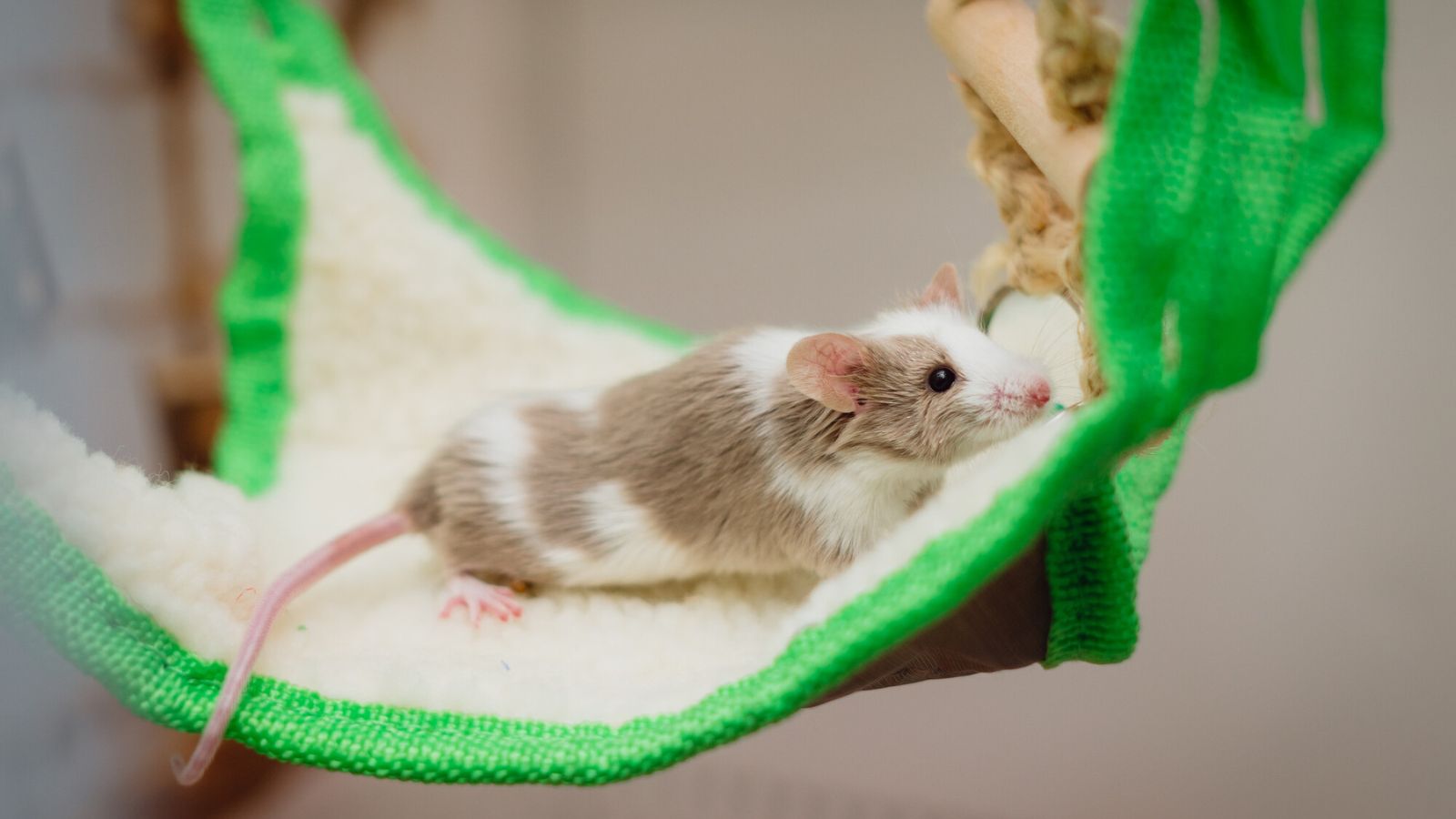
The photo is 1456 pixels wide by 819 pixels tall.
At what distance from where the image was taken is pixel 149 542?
2.08 feet

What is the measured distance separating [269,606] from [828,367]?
42cm

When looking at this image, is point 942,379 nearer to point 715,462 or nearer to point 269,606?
point 715,462

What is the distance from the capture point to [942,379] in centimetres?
74

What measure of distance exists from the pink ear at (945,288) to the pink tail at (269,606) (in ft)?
1.61

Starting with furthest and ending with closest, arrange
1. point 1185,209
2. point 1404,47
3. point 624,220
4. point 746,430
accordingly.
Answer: point 624,220 < point 1404,47 < point 746,430 < point 1185,209

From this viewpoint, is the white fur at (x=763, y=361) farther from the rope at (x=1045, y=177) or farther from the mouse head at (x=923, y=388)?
the rope at (x=1045, y=177)

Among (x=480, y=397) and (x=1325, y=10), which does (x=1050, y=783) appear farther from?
(x=1325, y=10)

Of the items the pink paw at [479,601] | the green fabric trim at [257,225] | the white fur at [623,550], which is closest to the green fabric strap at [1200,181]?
the white fur at [623,550]

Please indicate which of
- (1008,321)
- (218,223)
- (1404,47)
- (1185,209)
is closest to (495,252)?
(1008,321)

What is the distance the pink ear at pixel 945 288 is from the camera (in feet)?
2.72

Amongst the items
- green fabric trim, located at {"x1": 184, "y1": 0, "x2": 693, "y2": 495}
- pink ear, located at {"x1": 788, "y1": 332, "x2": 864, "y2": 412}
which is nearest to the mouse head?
pink ear, located at {"x1": 788, "y1": 332, "x2": 864, "y2": 412}

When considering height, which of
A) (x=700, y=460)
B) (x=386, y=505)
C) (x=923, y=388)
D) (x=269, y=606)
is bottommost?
(x=386, y=505)

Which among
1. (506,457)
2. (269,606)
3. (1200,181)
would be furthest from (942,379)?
(269,606)

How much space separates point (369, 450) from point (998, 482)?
86 centimetres
